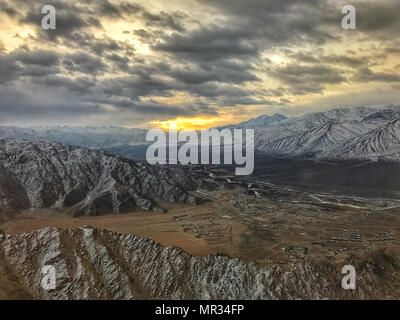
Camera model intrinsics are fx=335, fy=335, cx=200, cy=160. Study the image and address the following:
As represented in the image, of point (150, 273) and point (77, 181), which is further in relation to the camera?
point (77, 181)

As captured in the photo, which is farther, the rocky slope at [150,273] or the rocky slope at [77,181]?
the rocky slope at [77,181]

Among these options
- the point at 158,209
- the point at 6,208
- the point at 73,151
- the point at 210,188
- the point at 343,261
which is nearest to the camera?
the point at 343,261

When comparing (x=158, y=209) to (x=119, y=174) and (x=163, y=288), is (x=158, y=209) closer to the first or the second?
(x=119, y=174)

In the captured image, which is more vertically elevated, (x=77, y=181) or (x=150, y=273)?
(x=77, y=181)
